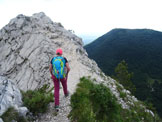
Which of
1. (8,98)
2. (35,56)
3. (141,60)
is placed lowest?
(8,98)

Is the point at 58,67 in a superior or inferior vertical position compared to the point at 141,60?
inferior

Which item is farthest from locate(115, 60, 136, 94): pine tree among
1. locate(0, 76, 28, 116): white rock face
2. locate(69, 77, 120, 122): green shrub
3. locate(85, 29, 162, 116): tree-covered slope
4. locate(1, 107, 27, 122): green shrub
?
locate(85, 29, 162, 116): tree-covered slope

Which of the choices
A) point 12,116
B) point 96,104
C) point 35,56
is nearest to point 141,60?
point 35,56

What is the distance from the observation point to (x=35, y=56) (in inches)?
754

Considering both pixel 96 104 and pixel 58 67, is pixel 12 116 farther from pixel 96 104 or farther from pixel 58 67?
pixel 96 104

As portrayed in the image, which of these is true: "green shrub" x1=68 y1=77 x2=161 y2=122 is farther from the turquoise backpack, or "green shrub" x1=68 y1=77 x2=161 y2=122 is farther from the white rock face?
the white rock face

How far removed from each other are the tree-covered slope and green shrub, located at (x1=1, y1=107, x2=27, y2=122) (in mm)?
88675

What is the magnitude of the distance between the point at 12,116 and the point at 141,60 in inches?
5993

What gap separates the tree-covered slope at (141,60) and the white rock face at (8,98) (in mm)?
88104

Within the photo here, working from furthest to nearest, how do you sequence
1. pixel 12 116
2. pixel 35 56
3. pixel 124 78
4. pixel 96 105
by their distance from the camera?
pixel 124 78 < pixel 35 56 < pixel 96 105 < pixel 12 116

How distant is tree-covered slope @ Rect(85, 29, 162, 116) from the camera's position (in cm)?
9688

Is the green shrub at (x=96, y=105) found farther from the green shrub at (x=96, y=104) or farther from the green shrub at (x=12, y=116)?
the green shrub at (x=12, y=116)

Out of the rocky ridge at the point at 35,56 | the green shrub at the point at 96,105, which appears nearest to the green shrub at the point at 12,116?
the green shrub at the point at 96,105

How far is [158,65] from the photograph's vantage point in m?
129
